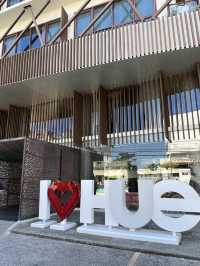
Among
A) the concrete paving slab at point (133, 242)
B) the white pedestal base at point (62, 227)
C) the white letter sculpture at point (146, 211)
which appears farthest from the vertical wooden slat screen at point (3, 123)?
the white letter sculpture at point (146, 211)

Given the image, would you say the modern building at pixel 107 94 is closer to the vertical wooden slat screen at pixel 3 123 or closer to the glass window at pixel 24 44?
the vertical wooden slat screen at pixel 3 123

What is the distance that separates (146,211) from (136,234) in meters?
0.50

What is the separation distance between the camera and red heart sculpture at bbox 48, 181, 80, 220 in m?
5.62

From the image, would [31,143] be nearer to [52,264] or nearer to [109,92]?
[109,92]

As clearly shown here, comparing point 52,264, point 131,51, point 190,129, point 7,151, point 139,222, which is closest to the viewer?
point 52,264

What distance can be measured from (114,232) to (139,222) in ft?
1.93

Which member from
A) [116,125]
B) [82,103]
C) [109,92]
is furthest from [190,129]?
[82,103]

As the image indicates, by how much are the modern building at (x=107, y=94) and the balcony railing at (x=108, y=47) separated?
0.03m

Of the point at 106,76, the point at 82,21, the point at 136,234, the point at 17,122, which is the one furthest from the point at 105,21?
the point at 136,234

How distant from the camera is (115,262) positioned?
3.64 metres

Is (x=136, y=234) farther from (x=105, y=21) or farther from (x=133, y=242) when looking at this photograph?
(x=105, y=21)

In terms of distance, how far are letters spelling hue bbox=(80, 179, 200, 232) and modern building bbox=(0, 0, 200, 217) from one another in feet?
7.91

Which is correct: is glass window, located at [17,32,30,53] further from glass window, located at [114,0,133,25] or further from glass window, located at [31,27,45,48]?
glass window, located at [114,0,133,25]

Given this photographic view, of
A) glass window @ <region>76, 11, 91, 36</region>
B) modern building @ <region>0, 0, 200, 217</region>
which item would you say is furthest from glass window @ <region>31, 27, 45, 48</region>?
modern building @ <region>0, 0, 200, 217</region>
